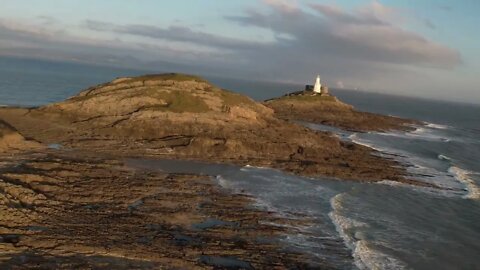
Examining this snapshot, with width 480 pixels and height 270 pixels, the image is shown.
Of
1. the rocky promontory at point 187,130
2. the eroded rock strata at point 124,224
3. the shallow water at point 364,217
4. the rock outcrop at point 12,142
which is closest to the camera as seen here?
the eroded rock strata at point 124,224

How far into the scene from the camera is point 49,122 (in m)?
54.2

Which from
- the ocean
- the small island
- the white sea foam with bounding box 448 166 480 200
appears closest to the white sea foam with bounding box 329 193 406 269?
the ocean

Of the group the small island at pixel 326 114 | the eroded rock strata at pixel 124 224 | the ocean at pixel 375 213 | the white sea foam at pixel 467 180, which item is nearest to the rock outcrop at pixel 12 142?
the eroded rock strata at pixel 124 224

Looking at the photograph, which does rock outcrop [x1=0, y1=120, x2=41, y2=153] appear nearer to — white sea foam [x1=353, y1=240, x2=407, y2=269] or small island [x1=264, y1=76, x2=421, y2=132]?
white sea foam [x1=353, y1=240, x2=407, y2=269]

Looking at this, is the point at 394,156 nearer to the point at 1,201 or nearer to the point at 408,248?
the point at 408,248

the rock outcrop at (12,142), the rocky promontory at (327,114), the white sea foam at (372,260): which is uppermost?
the rocky promontory at (327,114)

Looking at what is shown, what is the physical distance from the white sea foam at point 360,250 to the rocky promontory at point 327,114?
5048 centimetres

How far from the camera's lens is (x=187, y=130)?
53.8 metres

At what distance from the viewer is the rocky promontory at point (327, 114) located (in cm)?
8418

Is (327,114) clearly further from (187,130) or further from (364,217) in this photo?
(364,217)

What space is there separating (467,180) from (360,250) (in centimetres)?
2617

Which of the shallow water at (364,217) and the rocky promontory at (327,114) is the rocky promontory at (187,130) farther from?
the rocky promontory at (327,114)

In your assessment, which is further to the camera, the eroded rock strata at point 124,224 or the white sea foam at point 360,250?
the white sea foam at point 360,250

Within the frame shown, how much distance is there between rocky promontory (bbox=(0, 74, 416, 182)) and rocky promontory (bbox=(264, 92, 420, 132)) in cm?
1979
